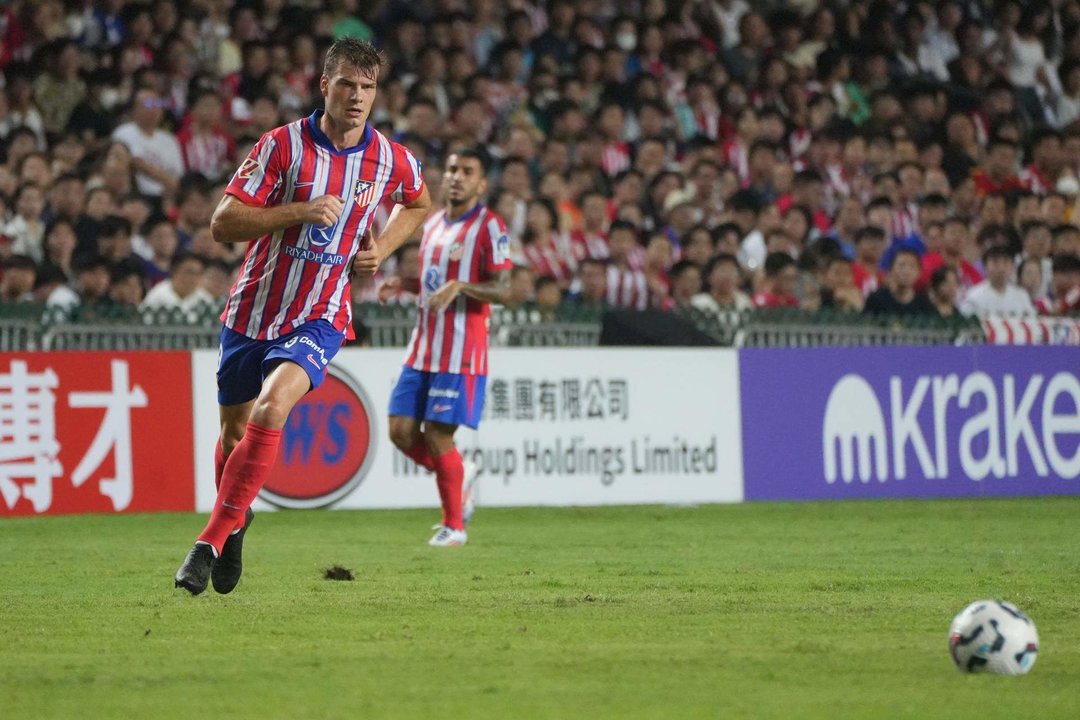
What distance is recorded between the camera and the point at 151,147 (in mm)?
17266

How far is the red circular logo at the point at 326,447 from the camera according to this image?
577 inches

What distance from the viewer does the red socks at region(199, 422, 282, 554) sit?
318 inches

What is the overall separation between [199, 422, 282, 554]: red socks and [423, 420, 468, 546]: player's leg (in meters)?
3.55

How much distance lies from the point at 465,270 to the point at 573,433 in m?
3.56

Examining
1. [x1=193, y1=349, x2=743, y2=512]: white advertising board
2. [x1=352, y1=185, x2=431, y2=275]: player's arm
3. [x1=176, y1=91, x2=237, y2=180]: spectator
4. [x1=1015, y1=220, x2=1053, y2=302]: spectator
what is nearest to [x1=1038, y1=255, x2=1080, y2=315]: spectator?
[x1=1015, y1=220, x2=1053, y2=302]: spectator

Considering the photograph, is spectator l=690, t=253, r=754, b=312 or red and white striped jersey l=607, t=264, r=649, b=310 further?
red and white striped jersey l=607, t=264, r=649, b=310

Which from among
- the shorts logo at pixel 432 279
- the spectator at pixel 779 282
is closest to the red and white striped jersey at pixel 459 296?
the shorts logo at pixel 432 279

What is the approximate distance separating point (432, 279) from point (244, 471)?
4.37 meters

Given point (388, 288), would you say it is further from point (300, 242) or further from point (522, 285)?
point (522, 285)

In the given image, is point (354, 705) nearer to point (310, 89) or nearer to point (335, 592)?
point (335, 592)

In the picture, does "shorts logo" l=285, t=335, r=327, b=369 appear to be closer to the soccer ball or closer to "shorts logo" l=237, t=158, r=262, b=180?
"shorts logo" l=237, t=158, r=262, b=180

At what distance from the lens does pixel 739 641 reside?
22.1 feet

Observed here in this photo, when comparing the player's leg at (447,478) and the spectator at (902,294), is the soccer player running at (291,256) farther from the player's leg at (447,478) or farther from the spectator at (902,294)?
the spectator at (902,294)

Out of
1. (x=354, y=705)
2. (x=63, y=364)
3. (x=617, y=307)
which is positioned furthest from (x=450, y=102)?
(x=354, y=705)
